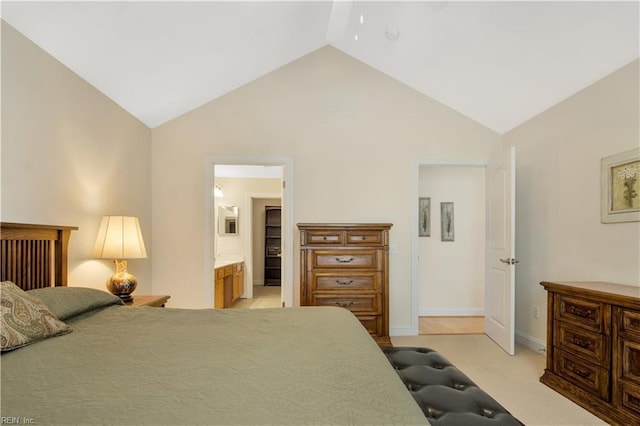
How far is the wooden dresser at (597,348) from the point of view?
6.46 ft

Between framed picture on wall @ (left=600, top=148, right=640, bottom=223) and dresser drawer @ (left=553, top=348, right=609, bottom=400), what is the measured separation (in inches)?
42.2

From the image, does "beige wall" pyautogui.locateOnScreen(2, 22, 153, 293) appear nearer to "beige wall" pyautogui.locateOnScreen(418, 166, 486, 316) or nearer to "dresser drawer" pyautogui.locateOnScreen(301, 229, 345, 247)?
"dresser drawer" pyautogui.locateOnScreen(301, 229, 345, 247)

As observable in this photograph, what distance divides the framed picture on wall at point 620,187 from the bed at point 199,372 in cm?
226

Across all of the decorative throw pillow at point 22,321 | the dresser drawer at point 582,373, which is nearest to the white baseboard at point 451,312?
the dresser drawer at point 582,373

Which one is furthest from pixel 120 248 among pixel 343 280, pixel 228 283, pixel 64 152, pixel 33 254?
pixel 228 283

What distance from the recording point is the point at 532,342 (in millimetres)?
3410

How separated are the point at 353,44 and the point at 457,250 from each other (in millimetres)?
3219

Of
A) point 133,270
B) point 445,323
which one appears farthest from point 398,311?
point 133,270

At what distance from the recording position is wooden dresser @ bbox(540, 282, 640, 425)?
1968 mm

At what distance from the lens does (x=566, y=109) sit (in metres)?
3.03

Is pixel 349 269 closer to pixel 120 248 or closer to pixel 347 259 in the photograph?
pixel 347 259

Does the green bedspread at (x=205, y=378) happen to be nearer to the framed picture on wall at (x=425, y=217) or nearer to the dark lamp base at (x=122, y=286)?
the dark lamp base at (x=122, y=286)

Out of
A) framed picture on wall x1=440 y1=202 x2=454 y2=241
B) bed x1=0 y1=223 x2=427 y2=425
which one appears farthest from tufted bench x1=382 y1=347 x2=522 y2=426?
framed picture on wall x1=440 y1=202 x2=454 y2=241

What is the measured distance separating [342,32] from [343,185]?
5.37ft
